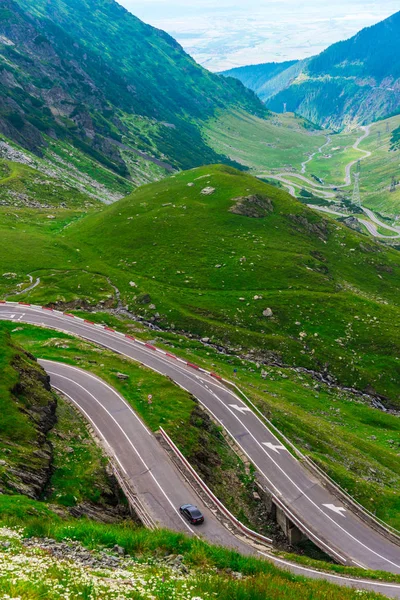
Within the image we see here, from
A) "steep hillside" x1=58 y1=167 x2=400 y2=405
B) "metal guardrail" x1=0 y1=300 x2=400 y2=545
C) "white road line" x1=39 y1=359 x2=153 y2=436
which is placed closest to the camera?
"metal guardrail" x1=0 y1=300 x2=400 y2=545

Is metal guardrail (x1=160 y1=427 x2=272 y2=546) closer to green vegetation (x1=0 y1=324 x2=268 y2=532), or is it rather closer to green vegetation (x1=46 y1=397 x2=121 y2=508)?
green vegetation (x1=0 y1=324 x2=268 y2=532)

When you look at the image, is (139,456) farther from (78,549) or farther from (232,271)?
(232,271)

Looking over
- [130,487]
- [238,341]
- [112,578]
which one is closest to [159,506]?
[130,487]

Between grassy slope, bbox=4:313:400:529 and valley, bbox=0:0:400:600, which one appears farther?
grassy slope, bbox=4:313:400:529

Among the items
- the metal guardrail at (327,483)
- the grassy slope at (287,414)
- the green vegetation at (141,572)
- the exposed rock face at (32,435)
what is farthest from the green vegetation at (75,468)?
the metal guardrail at (327,483)

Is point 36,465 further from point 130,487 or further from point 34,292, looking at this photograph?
point 34,292

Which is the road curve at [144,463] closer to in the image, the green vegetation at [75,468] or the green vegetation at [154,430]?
the green vegetation at [154,430]

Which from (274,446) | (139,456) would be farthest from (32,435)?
(274,446)

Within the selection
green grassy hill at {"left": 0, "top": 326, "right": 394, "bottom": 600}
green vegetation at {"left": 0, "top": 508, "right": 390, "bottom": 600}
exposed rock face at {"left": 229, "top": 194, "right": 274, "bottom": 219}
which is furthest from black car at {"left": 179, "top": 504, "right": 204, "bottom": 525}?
exposed rock face at {"left": 229, "top": 194, "right": 274, "bottom": 219}
